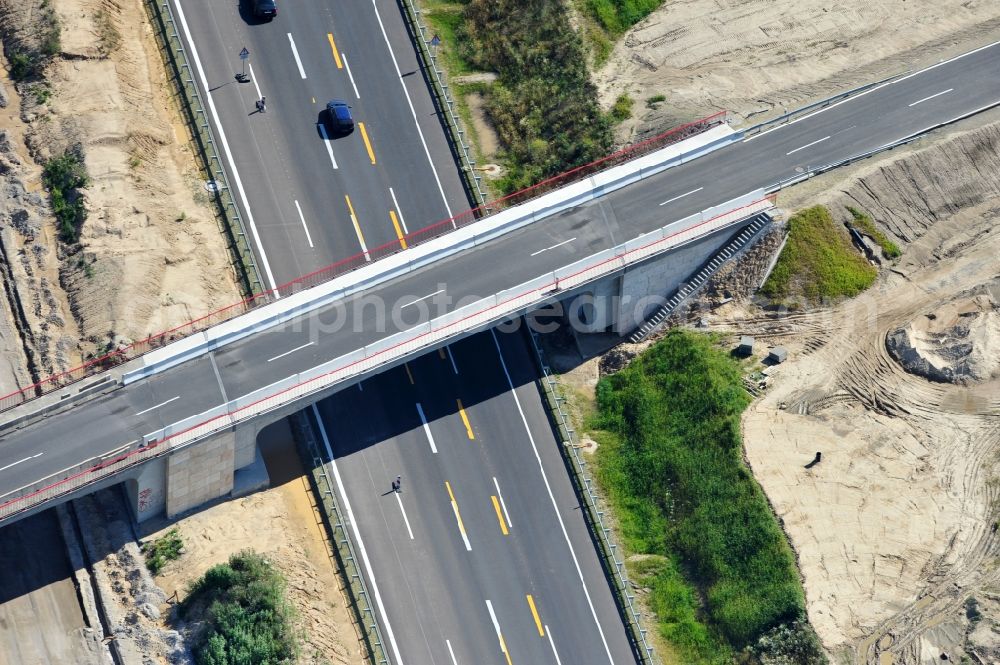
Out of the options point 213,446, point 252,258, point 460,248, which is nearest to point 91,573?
point 213,446

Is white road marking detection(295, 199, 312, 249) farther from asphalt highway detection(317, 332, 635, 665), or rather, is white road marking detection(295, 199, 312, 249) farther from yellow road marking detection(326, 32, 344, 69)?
yellow road marking detection(326, 32, 344, 69)

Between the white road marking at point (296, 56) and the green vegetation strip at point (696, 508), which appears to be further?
the white road marking at point (296, 56)

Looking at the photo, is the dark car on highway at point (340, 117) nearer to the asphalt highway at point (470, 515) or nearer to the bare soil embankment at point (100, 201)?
the bare soil embankment at point (100, 201)

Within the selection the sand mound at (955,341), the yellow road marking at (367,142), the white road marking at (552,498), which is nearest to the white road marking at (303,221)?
the yellow road marking at (367,142)

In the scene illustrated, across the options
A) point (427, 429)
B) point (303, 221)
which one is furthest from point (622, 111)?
point (427, 429)

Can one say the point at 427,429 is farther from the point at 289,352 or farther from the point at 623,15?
the point at 623,15

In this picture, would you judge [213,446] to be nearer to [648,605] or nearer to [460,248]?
[460,248]

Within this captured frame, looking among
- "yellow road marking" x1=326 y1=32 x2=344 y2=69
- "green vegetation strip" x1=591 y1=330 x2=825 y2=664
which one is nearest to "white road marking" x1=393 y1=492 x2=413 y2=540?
"green vegetation strip" x1=591 y1=330 x2=825 y2=664
